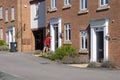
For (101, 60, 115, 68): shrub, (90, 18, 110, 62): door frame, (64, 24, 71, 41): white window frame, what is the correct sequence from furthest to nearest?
1. (64, 24, 71, 41): white window frame
2. (90, 18, 110, 62): door frame
3. (101, 60, 115, 68): shrub

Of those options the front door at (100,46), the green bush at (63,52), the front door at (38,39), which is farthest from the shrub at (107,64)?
the front door at (38,39)

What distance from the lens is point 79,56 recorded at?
30156 mm

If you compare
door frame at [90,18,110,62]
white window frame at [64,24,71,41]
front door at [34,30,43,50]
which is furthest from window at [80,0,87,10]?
front door at [34,30,43,50]

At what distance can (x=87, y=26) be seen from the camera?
1164 inches

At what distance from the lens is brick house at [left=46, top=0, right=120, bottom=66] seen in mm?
26156

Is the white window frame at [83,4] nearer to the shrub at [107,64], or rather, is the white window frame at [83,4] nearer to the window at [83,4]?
the window at [83,4]

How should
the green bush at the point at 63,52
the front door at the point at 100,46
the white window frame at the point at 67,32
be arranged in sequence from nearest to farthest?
1. the front door at the point at 100,46
2. the green bush at the point at 63,52
3. the white window frame at the point at 67,32

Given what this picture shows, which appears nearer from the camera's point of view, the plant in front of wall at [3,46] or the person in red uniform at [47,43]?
the person in red uniform at [47,43]

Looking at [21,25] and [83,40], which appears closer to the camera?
[83,40]

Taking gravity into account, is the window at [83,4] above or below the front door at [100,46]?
above

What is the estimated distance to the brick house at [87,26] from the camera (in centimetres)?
2616

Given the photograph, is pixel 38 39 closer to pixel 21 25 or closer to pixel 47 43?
pixel 21 25

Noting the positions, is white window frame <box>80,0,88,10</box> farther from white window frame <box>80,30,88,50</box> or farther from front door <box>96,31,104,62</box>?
front door <box>96,31,104,62</box>

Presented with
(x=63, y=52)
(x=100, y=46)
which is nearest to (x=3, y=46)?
(x=63, y=52)
